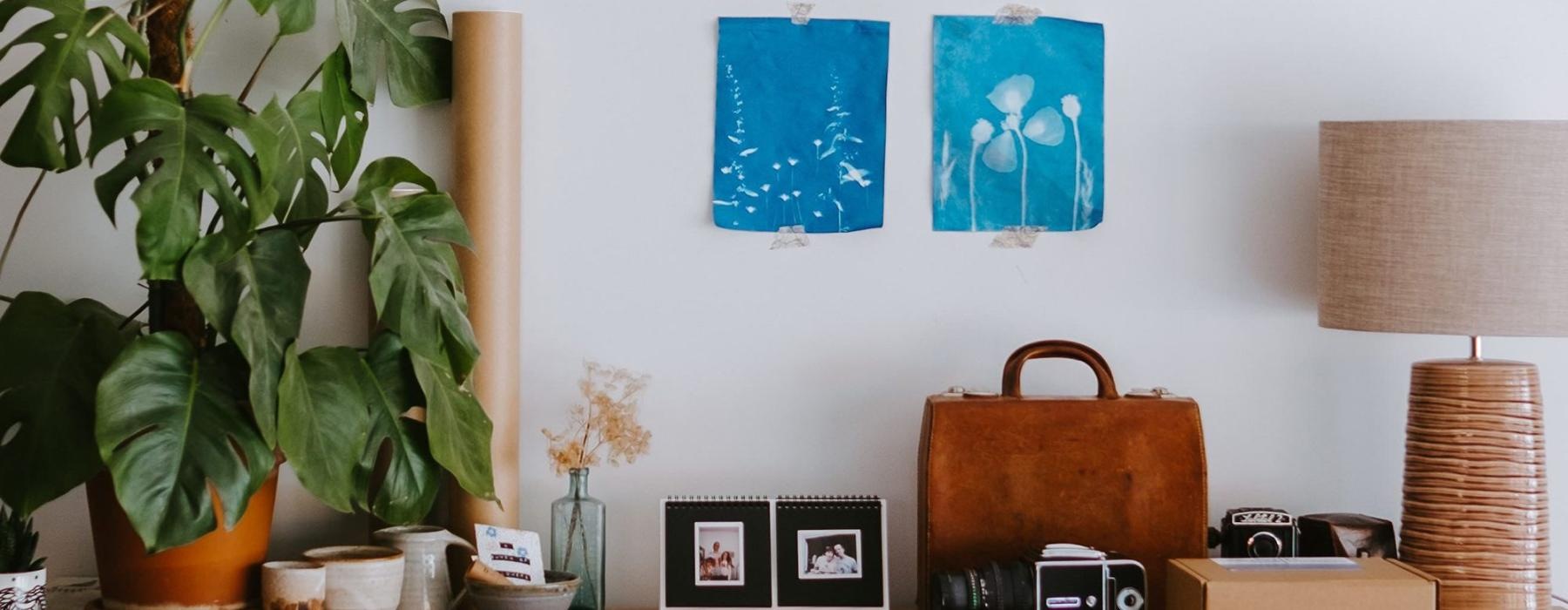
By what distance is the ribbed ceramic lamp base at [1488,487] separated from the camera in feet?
6.21

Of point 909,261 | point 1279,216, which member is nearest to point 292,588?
point 909,261

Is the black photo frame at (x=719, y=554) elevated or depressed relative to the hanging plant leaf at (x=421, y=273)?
depressed

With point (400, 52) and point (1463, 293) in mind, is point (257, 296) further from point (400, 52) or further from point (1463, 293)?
point (1463, 293)

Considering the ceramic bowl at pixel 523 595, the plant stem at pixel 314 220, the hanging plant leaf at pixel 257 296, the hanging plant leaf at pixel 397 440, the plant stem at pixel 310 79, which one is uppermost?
the plant stem at pixel 310 79

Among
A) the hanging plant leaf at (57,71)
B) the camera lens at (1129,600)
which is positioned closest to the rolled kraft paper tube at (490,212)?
the hanging plant leaf at (57,71)

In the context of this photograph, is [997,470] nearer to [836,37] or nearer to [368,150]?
[836,37]

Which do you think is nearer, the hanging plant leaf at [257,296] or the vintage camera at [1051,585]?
the hanging plant leaf at [257,296]

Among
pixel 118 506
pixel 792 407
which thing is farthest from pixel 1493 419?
pixel 118 506

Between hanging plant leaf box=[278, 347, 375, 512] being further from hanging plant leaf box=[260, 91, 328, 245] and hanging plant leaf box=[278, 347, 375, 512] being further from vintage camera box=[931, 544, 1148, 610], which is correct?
vintage camera box=[931, 544, 1148, 610]

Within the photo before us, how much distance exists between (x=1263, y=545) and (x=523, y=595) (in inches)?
42.4

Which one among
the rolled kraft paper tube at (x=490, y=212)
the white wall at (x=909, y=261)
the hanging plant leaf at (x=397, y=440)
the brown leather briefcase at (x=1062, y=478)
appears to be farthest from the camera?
the white wall at (x=909, y=261)

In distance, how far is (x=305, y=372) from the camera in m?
1.75

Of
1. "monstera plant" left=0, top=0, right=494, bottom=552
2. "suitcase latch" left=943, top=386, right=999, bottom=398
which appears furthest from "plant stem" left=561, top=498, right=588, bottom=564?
"suitcase latch" left=943, top=386, right=999, bottom=398

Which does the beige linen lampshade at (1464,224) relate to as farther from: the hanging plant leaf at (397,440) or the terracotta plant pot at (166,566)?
the terracotta plant pot at (166,566)
